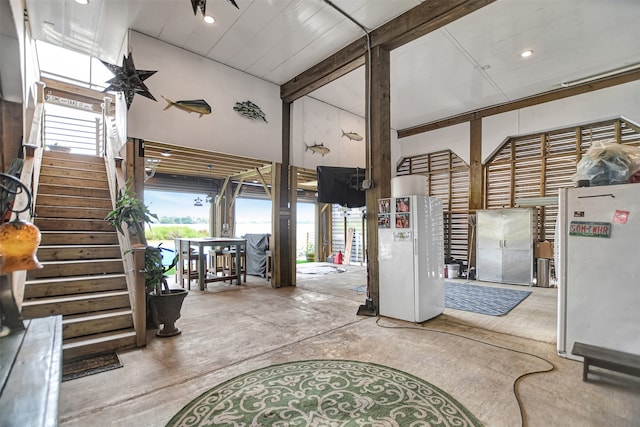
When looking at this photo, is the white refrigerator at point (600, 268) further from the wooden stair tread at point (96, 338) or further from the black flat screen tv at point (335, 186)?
the wooden stair tread at point (96, 338)

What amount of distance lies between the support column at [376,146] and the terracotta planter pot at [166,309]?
2646 millimetres

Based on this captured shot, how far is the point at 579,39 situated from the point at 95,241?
807 cm

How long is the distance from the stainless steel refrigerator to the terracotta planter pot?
6765mm

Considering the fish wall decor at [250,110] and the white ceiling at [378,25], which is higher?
the white ceiling at [378,25]

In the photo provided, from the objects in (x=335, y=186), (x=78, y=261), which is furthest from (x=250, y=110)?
(x=78, y=261)

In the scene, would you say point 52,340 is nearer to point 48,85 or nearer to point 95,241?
point 95,241

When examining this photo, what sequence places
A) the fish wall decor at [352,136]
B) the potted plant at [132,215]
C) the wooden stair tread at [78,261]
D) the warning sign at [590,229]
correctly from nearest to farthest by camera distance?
the warning sign at [590,229], the potted plant at [132,215], the wooden stair tread at [78,261], the fish wall decor at [352,136]

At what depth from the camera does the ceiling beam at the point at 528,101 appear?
→ 19.3 ft

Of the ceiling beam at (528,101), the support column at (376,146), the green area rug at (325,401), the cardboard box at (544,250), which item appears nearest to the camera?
the green area rug at (325,401)

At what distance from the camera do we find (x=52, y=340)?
1894 millimetres

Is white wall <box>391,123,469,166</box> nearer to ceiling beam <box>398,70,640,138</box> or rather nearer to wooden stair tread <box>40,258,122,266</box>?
ceiling beam <box>398,70,640,138</box>

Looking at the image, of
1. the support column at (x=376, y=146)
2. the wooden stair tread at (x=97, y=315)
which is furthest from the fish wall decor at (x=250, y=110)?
the wooden stair tread at (x=97, y=315)

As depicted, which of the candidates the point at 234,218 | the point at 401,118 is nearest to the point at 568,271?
the point at 401,118

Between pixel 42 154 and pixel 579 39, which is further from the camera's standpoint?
pixel 42 154
